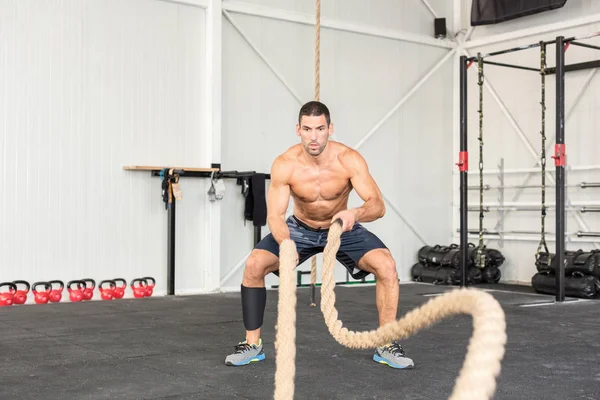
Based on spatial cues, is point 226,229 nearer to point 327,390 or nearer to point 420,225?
point 420,225

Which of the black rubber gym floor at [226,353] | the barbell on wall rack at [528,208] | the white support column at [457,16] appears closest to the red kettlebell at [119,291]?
the black rubber gym floor at [226,353]

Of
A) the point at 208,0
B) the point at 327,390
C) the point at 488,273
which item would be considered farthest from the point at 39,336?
the point at 488,273

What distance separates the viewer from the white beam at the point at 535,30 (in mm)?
7930

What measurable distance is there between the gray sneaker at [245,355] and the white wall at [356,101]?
12.5 feet

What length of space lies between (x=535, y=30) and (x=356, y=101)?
84.0 inches

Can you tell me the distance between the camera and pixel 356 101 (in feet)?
27.9

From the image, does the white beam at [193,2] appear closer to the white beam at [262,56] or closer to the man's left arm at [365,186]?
the white beam at [262,56]

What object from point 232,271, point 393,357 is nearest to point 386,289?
point 393,357

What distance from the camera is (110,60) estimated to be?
680 cm

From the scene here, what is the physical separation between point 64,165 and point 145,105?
3.12 feet

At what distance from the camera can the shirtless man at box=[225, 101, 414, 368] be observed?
3709mm

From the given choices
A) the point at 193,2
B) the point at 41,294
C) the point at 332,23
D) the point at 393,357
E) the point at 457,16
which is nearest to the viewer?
the point at 393,357

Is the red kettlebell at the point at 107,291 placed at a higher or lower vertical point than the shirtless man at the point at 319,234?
lower

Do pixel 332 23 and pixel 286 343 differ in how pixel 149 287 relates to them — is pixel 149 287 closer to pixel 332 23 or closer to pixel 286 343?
pixel 332 23
